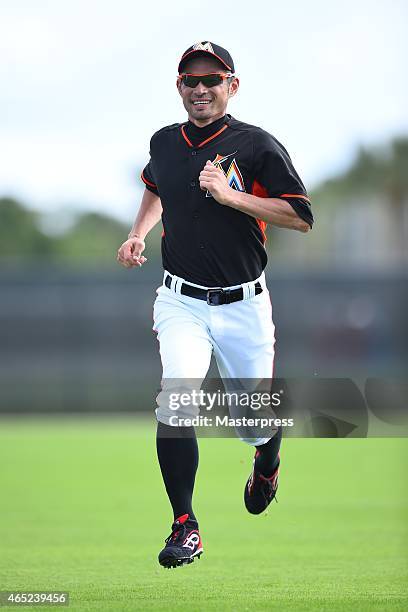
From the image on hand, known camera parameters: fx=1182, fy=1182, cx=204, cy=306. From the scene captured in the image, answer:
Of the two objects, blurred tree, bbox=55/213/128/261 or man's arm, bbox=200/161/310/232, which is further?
blurred tree, bbox=55/213/128/261

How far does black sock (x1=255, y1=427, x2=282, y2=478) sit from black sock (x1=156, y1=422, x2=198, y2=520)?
36.2 inches

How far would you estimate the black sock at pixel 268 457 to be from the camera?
6684 mm

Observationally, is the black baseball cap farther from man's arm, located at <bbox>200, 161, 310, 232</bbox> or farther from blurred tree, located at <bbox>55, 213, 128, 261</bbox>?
blurred tree, located at <bbox>55, 213, 128, 261</bbox>

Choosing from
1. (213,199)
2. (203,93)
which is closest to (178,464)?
(213,199)

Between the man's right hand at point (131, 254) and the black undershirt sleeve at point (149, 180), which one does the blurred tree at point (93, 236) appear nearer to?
the black undershirt sleeve at point (149, 180)

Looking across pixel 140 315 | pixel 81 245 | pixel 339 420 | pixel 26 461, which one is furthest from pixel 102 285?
pixel 81 245

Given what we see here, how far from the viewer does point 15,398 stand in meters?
21.1

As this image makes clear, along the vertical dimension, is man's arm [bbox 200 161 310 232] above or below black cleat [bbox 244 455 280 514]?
above

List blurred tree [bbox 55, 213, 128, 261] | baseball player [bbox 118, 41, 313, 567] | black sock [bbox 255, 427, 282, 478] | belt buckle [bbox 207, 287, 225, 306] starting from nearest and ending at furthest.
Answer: baseball player [bbox 118, 41, 313, 567]
belt buckle [bbox 207, 287, 225, 306]
black sock [bbox 255, 427, 282, 478]
blurred tree [bbox 55, 213, 128, 261]

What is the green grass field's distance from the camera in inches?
227

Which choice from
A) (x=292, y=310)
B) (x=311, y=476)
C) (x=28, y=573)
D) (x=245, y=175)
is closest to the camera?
(x=245, y=175)

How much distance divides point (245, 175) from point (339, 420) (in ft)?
5.04

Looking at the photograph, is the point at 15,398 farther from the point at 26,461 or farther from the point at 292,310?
the point at 26,461

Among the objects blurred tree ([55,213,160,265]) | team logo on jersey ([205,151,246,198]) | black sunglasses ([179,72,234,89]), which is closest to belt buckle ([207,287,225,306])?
team logo on jersey ([205,151,246,198])
